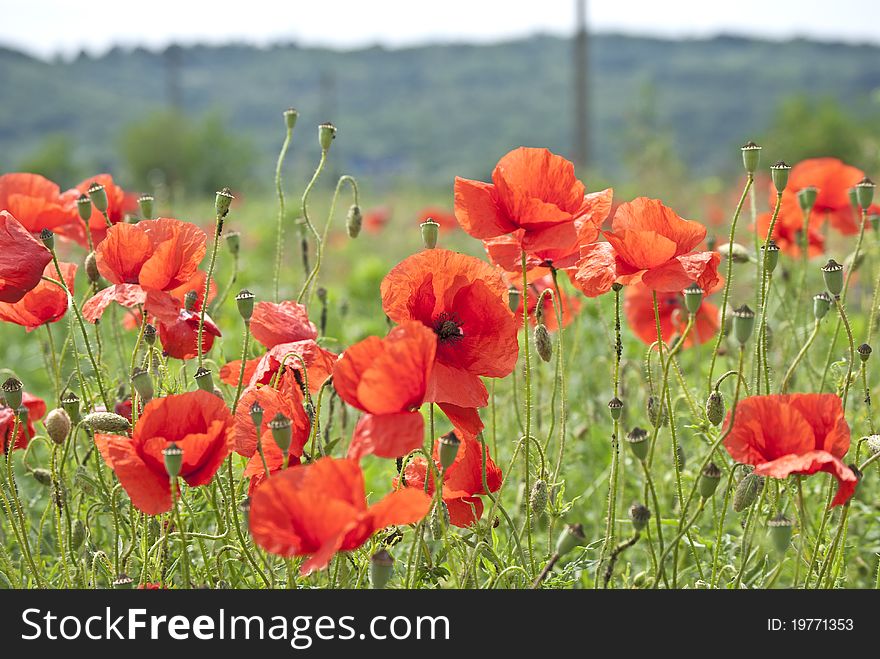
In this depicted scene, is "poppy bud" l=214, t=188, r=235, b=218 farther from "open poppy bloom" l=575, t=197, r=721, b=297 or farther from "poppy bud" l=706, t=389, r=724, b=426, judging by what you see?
"poppy bud" l=706, t=389, r=724, b=426

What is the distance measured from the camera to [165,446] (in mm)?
1072

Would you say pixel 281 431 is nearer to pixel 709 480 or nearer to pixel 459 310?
pixel 459 310

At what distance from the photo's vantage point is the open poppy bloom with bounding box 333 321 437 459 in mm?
981

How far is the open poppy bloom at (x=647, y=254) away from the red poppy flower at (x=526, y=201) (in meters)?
0.05

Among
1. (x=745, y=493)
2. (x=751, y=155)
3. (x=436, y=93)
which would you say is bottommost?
(x=436, y=93)

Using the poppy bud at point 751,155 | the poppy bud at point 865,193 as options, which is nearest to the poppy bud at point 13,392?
the poppy bud at point 751,155

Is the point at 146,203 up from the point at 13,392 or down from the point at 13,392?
up

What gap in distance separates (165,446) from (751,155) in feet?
2.72

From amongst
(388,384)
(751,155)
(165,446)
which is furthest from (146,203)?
(751,155)

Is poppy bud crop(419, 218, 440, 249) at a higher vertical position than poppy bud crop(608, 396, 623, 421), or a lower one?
higher

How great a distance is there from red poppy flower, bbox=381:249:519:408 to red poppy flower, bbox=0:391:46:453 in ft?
1.66

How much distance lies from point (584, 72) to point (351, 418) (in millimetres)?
12823

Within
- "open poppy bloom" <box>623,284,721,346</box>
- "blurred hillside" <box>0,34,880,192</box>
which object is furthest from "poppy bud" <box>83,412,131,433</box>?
"blurred hillside" <box>0,34,880,192</box>

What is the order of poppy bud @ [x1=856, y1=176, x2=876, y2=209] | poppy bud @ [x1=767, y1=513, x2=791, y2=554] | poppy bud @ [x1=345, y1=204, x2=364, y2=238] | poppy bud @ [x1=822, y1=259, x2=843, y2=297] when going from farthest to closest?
poppy bud @ [x1=345, y1=204, x2=364, y2=238], poppy bud @ [x1=856, y1=176, x2=876, y2=209], poppy bud @ [x1=822, y1=259, x2=843, y2=297], poppy bud @ [x1=767, y1=513, x2=791, y2=554]
